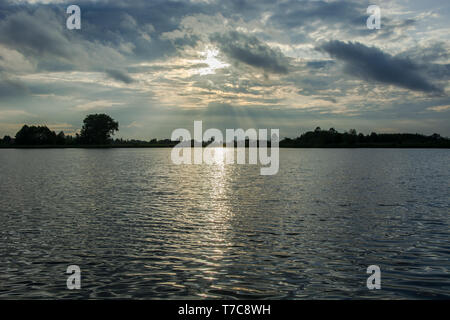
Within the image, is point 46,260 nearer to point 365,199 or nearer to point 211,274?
point 211,274

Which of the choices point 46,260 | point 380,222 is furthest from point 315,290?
point 380,222

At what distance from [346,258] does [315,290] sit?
189 inches

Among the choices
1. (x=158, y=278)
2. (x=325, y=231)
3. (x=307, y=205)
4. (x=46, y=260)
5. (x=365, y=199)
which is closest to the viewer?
(x=158, y=278)
